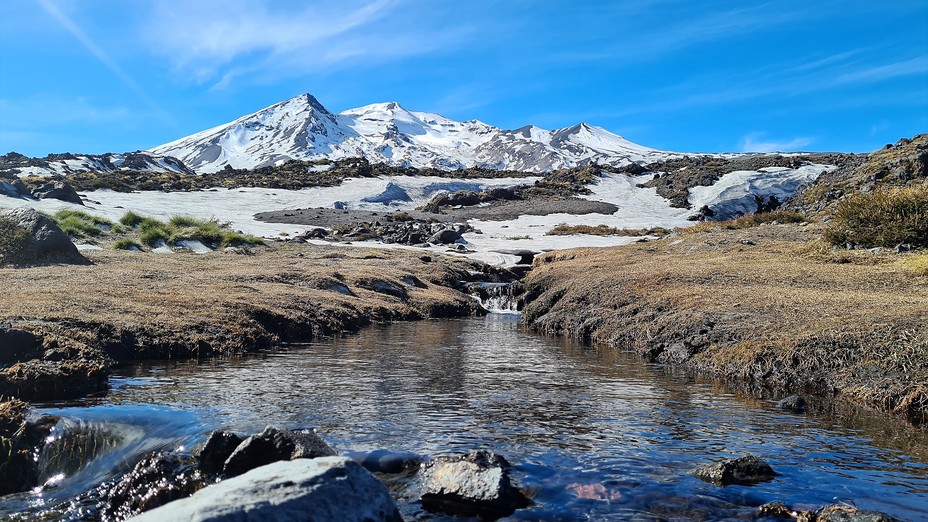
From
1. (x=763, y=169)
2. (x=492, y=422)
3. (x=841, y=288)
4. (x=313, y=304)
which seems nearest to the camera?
(x=492, y=422)

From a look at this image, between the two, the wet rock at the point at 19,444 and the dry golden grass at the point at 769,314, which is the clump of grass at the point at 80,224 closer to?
the dry golden grass at the point at 769,314

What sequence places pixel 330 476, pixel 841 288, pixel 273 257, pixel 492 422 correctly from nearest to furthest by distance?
pixel 330 476
pixel 492 422
pixel 841 288
pixel 273 257

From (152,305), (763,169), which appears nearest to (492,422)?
(152,305)

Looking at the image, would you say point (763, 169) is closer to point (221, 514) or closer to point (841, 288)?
point (841, 288)

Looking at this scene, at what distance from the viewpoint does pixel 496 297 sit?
36625 mm

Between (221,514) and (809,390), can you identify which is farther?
(809,390)

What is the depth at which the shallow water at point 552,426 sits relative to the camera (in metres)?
7.11

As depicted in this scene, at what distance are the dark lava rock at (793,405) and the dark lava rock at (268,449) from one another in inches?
308

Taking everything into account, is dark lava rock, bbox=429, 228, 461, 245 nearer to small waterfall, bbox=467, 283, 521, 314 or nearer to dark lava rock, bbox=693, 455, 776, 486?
small waterfall, bbox=467, 283, 521, 314

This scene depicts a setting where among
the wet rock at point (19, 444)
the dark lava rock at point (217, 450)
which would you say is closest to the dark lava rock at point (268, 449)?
the dark lava rock at point (217, 450)

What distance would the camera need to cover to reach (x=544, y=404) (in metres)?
11.6

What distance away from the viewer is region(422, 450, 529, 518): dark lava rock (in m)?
6.72

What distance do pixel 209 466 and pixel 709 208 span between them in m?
83.6

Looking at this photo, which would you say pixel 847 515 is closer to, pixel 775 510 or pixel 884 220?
pixel 775 510
